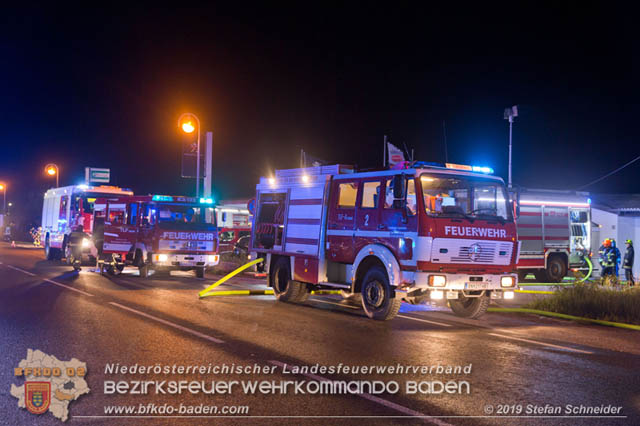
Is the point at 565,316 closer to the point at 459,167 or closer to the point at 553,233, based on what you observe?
the point at 459,167

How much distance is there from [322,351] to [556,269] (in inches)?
628

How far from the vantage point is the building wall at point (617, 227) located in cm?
2531

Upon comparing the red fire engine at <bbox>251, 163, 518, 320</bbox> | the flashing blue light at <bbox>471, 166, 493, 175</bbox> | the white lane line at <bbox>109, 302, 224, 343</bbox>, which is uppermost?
the flashing blue light at <bbox>471, 166, 493, 175</bbox>

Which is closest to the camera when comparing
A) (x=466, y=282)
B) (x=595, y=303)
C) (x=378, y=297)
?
(x=466, y=282)

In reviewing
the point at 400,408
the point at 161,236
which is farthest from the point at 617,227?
the point at 400,408

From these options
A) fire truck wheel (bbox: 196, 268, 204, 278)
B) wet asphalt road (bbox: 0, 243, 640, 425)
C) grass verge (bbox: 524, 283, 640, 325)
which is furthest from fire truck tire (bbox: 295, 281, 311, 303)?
fire truck wheel (bbox: 196, 268, 204, 278)

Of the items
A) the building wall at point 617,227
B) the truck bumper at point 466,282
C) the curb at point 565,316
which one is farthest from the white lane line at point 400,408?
the building wall at point 617,227

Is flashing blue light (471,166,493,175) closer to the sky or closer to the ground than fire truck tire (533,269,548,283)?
closer to the sky

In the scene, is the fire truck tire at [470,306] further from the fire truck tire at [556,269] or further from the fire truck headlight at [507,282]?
the fire truck tire at [556,269]

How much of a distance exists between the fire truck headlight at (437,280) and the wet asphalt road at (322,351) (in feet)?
2.52

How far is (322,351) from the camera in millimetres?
8094

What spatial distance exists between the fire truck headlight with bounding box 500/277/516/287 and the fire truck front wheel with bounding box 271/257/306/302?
4.56 meters

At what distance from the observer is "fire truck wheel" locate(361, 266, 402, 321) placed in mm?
10891

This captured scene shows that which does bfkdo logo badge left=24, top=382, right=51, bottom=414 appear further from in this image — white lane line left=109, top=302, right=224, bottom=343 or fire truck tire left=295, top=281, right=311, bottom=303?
fire truck tire left=295, top=281, right=311, bottom=303
